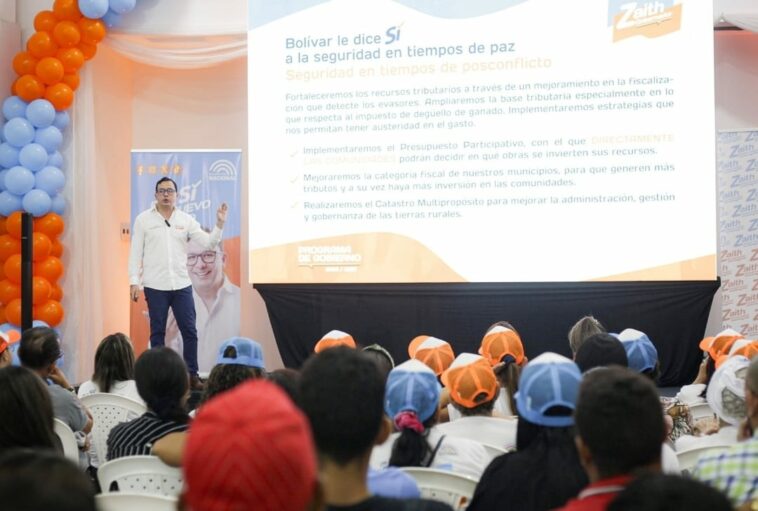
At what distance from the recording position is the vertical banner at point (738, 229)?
22.6 feet

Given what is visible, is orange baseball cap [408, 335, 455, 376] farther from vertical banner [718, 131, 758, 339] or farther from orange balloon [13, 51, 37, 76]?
orange balloon [13, 51, 37, 76]

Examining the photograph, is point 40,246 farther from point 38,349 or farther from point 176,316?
point 38,349

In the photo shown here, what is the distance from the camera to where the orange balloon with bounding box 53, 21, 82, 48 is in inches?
267

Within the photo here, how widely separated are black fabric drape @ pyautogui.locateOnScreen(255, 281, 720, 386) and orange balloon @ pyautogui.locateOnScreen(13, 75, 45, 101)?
2.26 metres

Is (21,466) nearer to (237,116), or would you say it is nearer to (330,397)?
(330,397)

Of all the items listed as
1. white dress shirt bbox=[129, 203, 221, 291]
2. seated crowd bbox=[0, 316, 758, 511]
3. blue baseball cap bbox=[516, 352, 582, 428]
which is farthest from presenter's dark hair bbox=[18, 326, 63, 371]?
white dress shirt bbox=[129, 203, 221, 291]

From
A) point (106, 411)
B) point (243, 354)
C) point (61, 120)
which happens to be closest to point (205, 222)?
point (61, 120)

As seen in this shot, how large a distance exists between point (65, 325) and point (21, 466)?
6492 mm

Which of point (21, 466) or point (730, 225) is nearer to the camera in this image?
point (21, 466)

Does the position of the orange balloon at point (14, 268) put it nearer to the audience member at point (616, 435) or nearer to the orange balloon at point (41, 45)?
the orange balloon at point (41, 45)

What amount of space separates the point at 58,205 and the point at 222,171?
1.29m

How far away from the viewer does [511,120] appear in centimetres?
646

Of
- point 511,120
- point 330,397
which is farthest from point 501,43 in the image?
point 330,397

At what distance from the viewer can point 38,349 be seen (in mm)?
3605
